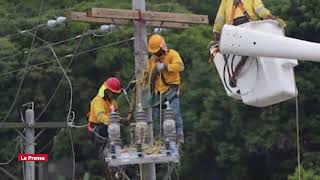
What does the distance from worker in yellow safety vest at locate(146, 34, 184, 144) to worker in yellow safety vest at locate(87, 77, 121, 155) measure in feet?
2.43

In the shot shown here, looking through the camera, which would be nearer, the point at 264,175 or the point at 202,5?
the point at 264,175

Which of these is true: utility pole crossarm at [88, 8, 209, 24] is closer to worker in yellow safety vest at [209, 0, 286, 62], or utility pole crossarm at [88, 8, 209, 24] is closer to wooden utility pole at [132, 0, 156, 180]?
wooden utility pole at [132, 0, 156, 180]

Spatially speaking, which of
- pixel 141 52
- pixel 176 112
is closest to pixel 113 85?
pixel 141 52

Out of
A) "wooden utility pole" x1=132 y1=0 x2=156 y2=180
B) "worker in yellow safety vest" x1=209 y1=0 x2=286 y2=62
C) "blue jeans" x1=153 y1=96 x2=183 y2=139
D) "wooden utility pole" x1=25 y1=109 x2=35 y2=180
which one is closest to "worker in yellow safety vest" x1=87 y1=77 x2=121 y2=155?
"wooden utility pole" x1=132 y1=0 x2=156 y2=180

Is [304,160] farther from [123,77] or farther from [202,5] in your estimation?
[202,5]

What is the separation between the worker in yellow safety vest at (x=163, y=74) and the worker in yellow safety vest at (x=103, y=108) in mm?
741

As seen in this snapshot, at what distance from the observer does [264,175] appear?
28.5m

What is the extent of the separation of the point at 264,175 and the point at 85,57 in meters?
8.40

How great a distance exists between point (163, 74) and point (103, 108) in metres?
1.15

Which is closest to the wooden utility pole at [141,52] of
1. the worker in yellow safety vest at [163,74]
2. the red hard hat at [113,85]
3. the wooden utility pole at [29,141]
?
the worker in yellow safety vest at [163,74]

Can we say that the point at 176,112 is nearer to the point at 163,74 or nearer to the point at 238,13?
the point at 163,74

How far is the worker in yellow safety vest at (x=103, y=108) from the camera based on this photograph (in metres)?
10.4

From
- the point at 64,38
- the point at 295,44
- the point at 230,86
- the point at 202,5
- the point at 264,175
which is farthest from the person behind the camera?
the point at 202,5

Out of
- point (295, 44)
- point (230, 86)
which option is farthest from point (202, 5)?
point (295, 44)
